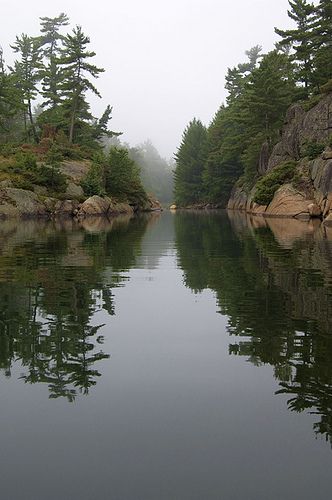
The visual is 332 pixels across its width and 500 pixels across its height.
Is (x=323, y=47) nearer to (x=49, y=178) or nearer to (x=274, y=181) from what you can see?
(x=274, y=181)

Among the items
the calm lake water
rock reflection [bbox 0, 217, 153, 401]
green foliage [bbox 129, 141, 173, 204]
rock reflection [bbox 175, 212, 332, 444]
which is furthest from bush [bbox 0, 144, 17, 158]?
green foliage [bbox 129, 141, 173, 204]

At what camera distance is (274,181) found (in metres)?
38.6

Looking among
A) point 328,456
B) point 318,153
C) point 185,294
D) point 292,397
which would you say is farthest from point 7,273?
point 318,153

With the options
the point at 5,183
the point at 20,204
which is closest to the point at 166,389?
the point at 20,204

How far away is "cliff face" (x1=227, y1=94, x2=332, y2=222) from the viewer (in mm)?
32781

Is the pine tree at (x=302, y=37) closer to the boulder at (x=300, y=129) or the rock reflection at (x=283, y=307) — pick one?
the boulder at (x=300, y=129)

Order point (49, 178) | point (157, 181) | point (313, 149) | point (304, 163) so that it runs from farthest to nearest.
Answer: point (157, 181)
point (49, 178)
point (304, 163)
point (313, 149)

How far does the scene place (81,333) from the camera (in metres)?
6.45

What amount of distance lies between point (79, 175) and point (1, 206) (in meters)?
10.6

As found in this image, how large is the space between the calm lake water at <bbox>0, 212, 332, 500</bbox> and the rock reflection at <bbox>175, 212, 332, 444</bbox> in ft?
0.09

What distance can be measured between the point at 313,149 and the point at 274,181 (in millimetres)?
3926

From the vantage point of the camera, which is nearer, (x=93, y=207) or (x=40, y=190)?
(x=40, y=190)

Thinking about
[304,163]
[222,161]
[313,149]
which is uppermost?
[222,161]

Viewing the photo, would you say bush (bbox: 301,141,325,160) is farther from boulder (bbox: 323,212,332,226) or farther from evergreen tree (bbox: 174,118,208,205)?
evergreen tree (bbox: 174,118,208,205)
